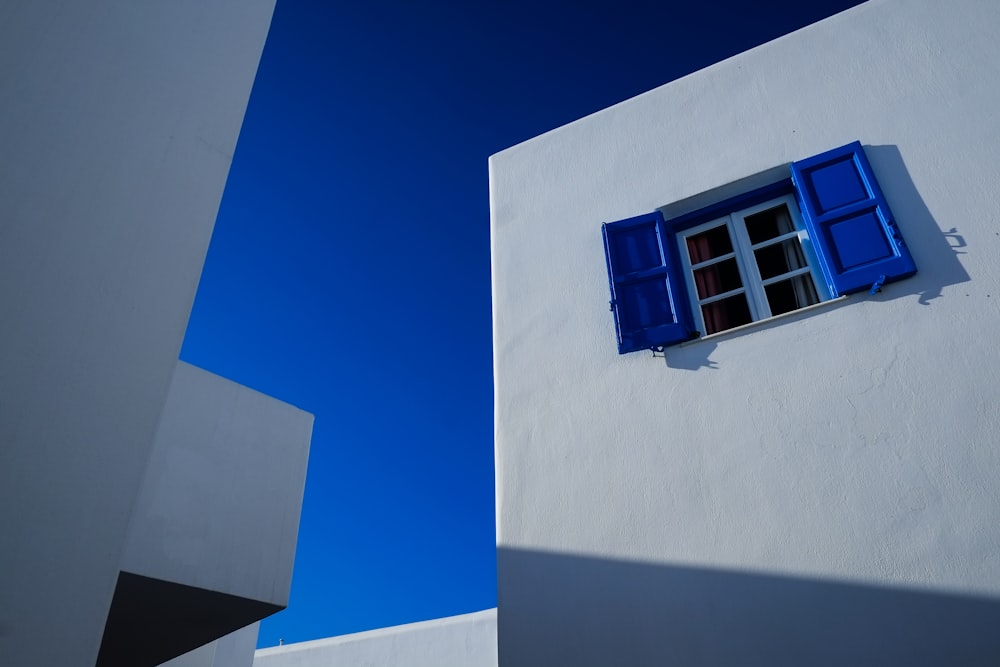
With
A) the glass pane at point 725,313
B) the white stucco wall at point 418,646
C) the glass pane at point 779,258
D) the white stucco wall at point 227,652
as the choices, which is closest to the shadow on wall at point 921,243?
the glass pane at point 779,258

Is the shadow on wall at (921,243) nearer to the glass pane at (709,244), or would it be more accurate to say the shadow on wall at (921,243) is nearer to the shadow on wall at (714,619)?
the glass pane at (709,244)

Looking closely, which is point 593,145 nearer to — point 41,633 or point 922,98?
point 922,98

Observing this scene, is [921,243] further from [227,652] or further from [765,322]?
[227,652]

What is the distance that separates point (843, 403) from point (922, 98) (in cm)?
220

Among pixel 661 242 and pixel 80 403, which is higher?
pixel 661 242

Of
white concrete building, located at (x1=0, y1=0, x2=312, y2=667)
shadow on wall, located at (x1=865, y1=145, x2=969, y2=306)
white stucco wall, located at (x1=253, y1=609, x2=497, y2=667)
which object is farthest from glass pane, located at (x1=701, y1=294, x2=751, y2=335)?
white stucco wall, located at (x1=253, y1=609, x2=497, y2=667)

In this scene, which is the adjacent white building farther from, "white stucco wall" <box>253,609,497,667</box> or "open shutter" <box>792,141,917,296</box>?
"white stucco wall" <box>253,609,497,667</box>

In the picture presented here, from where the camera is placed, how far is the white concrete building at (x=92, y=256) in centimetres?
182

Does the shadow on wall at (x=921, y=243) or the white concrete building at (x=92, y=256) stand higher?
the shadow on wall at (x=921, y=243)

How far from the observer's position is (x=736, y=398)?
4.43 meters

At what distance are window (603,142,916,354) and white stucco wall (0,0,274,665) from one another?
3.06 m

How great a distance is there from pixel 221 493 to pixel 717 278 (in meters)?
5.02

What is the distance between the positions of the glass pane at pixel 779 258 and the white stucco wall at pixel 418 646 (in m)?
7.61

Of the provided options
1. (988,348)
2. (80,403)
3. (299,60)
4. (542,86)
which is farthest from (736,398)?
(299,60)
